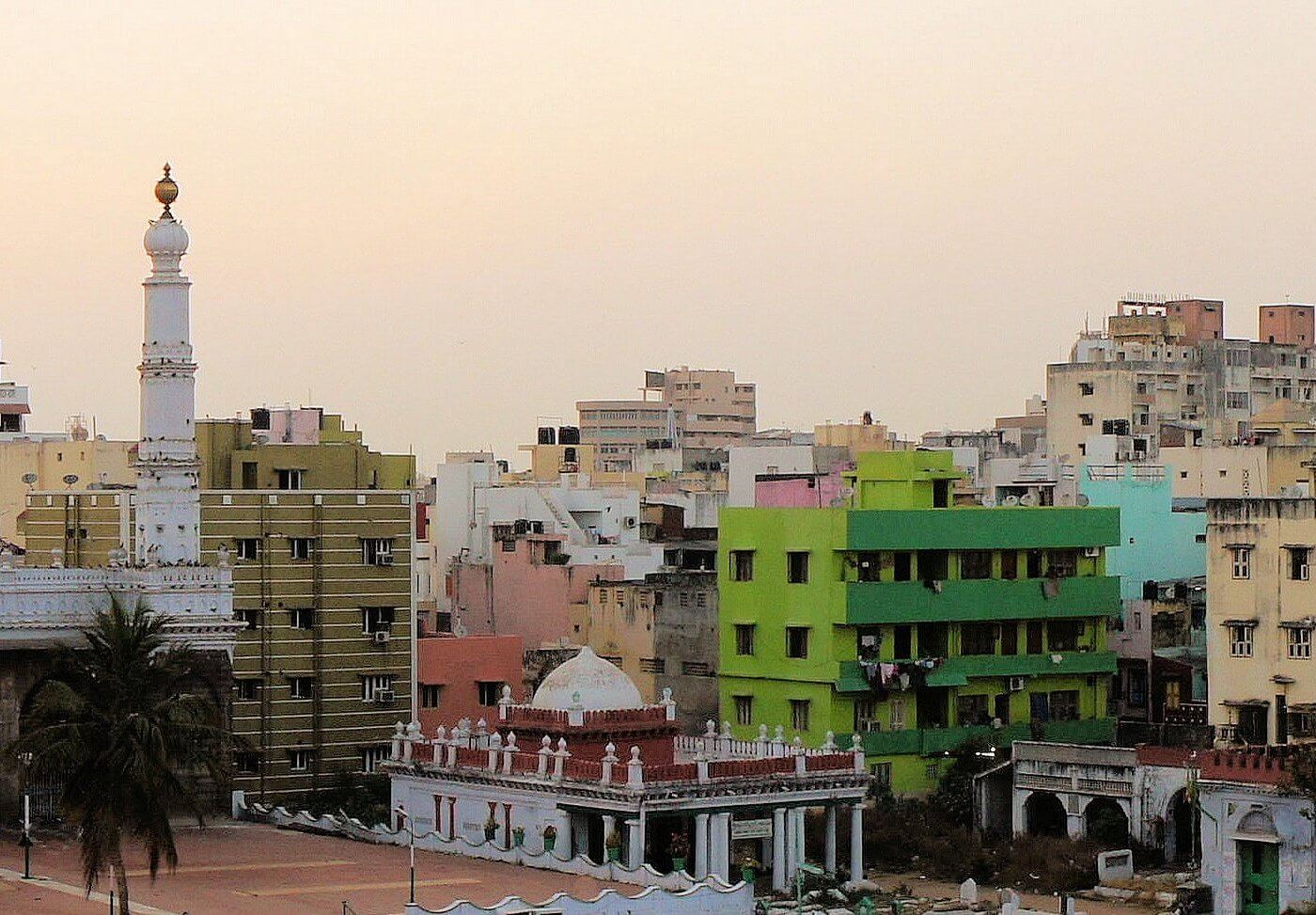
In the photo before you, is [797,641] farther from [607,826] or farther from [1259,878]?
[1259,878]

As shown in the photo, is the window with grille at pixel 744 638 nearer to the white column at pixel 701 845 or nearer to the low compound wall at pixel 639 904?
the white column at pixel 701 845

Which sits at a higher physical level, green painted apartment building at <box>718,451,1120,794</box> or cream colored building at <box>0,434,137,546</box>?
cream colored building at <box>0,434,137,546</box>

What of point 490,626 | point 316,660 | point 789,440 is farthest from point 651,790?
point 789,440

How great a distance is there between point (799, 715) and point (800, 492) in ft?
23.8

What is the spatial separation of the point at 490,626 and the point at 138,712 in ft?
110

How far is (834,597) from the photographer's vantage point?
63312 mm

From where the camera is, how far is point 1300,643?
59.9 metres

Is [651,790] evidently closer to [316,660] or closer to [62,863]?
[62,863]

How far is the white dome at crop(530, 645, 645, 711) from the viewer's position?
183 ft

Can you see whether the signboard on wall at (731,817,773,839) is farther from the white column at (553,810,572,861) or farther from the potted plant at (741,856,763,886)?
the white column at (553,810,572,861)

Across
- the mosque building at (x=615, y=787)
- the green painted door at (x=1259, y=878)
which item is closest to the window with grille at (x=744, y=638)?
the mosque building at (x=615, y=787)

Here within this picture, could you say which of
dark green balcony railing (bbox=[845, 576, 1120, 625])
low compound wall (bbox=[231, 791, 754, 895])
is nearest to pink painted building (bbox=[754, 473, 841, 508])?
dark green balcony railing (bbox=[845, 576, 1120, 625])

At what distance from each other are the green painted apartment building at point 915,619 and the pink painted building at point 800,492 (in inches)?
80.4

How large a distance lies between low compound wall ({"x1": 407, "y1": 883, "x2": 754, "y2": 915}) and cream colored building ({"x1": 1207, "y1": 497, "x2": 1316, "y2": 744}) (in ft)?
47.7
